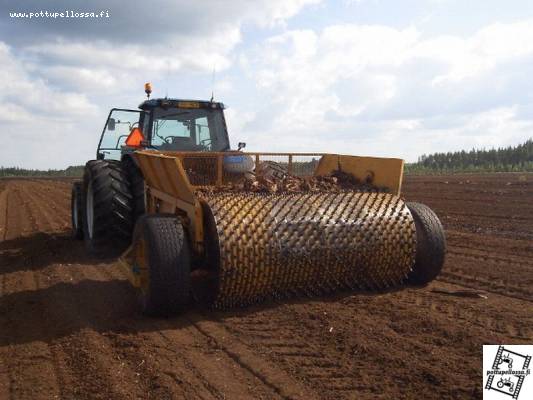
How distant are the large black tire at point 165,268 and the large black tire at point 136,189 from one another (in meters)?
2.14

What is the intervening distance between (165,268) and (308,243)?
49.1 inches

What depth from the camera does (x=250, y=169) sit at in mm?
6246

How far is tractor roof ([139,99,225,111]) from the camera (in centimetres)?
779

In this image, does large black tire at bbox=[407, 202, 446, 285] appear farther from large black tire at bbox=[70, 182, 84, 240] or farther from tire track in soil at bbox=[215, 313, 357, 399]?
large black tire at bbox=[70, 182, 84, 240]

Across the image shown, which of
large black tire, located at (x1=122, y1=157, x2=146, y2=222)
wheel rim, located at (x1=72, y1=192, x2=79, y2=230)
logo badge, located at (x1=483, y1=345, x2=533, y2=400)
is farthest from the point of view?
wheel rim, located at (x1=72, y1=192, x2=79, y2=230)

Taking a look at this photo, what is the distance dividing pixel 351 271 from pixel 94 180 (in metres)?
3.37

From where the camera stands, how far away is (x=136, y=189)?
6992 millimetres

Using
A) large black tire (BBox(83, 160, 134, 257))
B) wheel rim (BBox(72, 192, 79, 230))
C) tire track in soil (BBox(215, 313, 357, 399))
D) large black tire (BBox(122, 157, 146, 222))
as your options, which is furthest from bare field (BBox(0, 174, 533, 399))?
wheel rim (BBox(72, 192, 79, 230))

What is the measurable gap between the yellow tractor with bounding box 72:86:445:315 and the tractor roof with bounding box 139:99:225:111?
1.50 m

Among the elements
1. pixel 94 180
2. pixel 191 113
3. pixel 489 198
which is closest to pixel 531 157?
pixel 489 198

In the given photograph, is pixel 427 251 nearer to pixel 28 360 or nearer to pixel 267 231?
pixel 267 231

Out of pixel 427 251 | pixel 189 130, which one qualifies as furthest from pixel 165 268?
pixel 189 130

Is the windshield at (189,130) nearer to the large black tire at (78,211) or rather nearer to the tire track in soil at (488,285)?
the large black tire at (78,211)

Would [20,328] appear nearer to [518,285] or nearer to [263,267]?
[263,267]
